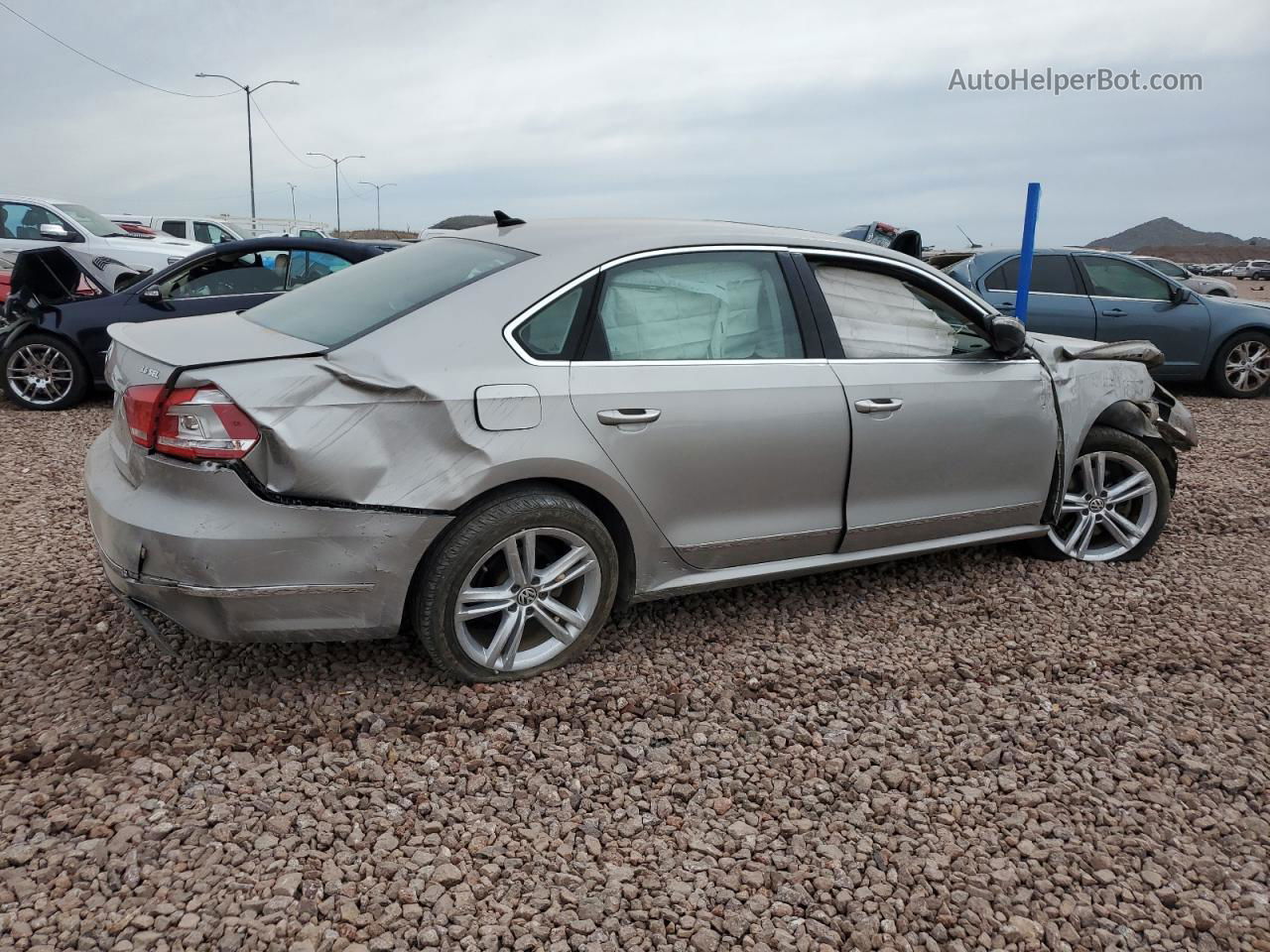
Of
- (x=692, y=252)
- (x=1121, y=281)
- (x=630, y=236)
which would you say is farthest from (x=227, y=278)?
(x=1121, y=281)

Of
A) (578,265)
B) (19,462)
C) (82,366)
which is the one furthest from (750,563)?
(82,366)

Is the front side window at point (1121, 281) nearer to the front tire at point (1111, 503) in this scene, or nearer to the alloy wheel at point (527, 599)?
the front tire at point (1111, 503)

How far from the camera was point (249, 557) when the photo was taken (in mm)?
2869

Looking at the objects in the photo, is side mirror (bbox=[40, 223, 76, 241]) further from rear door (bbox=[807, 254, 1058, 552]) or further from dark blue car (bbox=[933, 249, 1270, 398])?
rear door (bbox=[807, 254, 1058, 552])

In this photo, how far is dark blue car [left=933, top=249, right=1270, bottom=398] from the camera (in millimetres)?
9820

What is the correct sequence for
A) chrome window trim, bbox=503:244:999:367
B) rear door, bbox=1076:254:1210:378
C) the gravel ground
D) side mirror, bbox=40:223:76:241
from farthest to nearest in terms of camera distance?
1. side mirror, bbox=40:223:76:241
2. rear door, bbox=1076:254:1210:378
3. chrome window trim, bbox=503:244:999:367
4. the gravel ground

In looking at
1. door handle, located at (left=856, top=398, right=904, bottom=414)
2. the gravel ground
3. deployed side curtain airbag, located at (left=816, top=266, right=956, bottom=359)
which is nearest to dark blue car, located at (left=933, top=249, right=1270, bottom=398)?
deployed side curtain airbag, located at (left=816, top=266, right=956, bottom=359)

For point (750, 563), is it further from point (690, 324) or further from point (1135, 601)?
point (1135, 601)

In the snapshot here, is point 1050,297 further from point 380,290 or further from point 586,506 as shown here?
point 380,290

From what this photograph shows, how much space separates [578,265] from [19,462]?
4.99 m

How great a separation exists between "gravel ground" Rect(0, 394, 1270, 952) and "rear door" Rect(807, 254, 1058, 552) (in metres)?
0.44

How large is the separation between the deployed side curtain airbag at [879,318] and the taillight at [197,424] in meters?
2.21

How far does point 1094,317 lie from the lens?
9.82 m

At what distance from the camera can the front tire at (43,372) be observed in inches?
321
